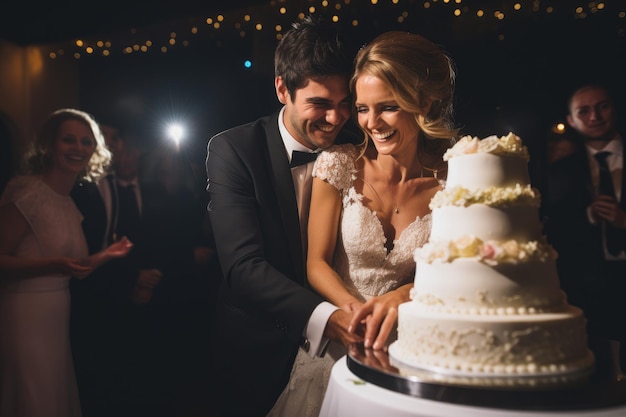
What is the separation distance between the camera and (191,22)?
168 inches

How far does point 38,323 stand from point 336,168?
227 centimetres

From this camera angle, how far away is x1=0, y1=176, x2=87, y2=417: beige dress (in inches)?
150

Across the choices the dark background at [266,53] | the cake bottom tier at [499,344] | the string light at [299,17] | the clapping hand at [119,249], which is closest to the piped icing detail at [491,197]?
the cake bottom tier at [499,344]

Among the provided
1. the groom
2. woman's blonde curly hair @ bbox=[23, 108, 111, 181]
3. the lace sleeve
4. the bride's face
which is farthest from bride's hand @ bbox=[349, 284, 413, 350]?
woman's blonde curly hair @ bbox=[23, 108, 111, 181]

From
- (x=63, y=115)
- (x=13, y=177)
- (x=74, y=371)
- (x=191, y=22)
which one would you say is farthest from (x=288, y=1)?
(x=74, y=371)

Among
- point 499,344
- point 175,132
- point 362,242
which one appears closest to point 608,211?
point 362,242

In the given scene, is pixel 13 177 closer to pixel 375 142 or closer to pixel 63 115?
pixel 63 115

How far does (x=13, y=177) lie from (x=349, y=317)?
268cm

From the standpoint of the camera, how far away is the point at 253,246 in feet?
9.45

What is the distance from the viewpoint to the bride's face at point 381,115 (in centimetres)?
283

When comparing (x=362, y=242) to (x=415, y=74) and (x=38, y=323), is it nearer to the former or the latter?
(x=415, y=74)

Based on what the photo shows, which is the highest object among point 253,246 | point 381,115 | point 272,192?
point 381,115

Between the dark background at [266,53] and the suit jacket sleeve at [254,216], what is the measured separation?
75cm

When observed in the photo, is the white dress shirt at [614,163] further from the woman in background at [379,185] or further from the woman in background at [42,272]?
the woman in background at [42,272]
